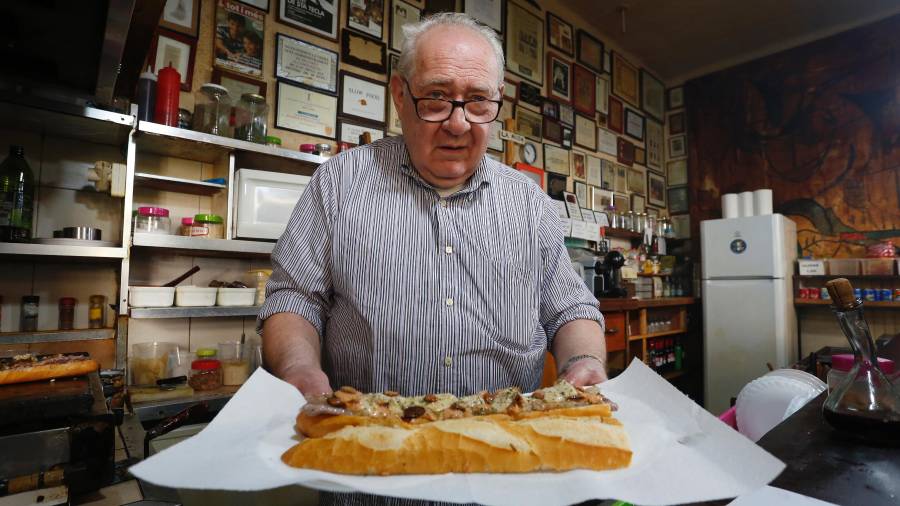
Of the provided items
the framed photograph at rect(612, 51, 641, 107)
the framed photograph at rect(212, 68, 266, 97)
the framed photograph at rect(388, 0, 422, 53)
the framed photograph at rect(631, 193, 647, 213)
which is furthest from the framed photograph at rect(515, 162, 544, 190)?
the framed photograph at rect(212, 68, 266, 97)

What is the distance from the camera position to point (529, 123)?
429cm

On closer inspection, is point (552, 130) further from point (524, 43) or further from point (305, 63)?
point (305, 63)

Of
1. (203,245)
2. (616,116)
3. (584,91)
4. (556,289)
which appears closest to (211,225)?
(203,245)

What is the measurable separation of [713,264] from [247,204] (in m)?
4.60

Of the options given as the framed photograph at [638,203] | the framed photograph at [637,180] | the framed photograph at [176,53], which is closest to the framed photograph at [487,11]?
the framed photograph at [176,53]

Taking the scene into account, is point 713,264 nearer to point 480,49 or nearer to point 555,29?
point 555,29

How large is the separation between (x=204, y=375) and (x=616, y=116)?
4.90m

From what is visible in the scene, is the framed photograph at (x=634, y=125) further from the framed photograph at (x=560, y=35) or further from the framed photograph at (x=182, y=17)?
the framed photograph at (x=182, y=17)

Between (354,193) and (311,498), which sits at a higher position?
(354,193)

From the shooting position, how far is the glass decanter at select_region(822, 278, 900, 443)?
0.85m

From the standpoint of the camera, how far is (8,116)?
5.97 feet

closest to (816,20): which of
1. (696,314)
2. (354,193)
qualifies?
(696,314)

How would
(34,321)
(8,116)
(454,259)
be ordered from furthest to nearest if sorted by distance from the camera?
(34,321) < (8,116) < (454,259)

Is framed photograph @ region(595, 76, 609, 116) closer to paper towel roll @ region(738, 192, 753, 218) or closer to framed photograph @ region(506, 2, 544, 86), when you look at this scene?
framed photograph @ region(506, 2, 544, 86)
